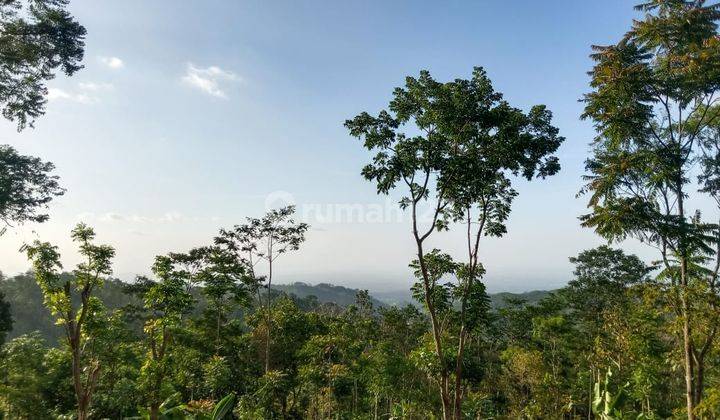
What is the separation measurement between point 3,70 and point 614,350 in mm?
26405

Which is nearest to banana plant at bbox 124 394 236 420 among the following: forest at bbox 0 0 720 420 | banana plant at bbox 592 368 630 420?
forest at bbox 0 0 720 420

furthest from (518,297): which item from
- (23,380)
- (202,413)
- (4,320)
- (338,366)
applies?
(4,320)

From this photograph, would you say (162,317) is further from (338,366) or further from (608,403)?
(608,403)

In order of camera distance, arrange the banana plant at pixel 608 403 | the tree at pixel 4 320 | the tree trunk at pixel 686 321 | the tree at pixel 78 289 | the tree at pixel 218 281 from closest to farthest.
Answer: the tree at pixel 78 289 → the banana plant at pixel 608 403 → the tree trunk at pixel 686 321 → the tree at pixel 218 281 → the tree at pixel 4 320

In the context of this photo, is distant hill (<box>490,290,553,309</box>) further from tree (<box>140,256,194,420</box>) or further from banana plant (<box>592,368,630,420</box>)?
tree (<box>140,256,194,420</box>)

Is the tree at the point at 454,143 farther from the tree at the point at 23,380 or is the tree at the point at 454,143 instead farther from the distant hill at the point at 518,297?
the tree at the point at 23,380

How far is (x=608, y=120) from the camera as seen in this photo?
1399cm

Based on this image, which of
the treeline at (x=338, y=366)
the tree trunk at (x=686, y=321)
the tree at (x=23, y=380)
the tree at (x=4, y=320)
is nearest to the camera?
the tree trunk at (x=686, y=321)

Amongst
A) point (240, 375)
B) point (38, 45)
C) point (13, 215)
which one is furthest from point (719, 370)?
point (13, 215)

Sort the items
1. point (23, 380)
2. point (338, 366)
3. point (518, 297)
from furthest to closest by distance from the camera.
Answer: point (518, 297) < point (338, 366) < point (23, 380)

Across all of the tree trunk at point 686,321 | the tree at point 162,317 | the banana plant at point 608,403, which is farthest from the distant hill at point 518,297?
the tree at point 162,317

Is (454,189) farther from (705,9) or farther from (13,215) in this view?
(13,215)

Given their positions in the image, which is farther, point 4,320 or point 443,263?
point 4,320

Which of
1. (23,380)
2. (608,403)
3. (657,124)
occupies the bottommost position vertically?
(23,380)
